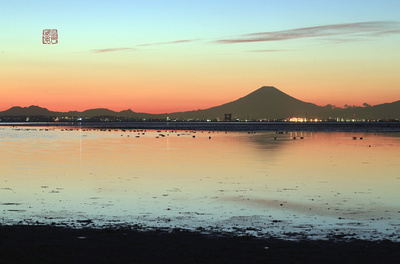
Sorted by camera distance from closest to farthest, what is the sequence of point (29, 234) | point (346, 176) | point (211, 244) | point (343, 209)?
point (211, 244)
point (29, 234)
point (343, 209)
point (346, 176)

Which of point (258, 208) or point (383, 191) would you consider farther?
point (383, 191)

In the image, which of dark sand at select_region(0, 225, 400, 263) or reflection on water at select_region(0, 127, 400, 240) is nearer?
dark sand at select_region(0, 225, 400, 263)

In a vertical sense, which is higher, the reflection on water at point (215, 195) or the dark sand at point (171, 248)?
the dark sand at point (171, 248)

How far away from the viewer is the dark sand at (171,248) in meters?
14.1

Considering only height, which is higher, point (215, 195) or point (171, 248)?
point (171, 248)

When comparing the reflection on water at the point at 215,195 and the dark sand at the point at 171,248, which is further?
the reflection on water at the point at 215,195

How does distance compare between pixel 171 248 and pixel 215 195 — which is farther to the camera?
pixel 215 195

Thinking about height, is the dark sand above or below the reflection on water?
above

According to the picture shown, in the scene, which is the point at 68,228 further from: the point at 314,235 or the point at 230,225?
the point at 314,235

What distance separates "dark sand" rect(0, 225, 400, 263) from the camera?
555 inches

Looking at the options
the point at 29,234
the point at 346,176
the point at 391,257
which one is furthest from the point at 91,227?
the point at 346,176

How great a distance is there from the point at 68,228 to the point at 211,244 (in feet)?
17.2

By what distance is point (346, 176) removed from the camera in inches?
1448

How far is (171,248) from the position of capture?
1524 cm
